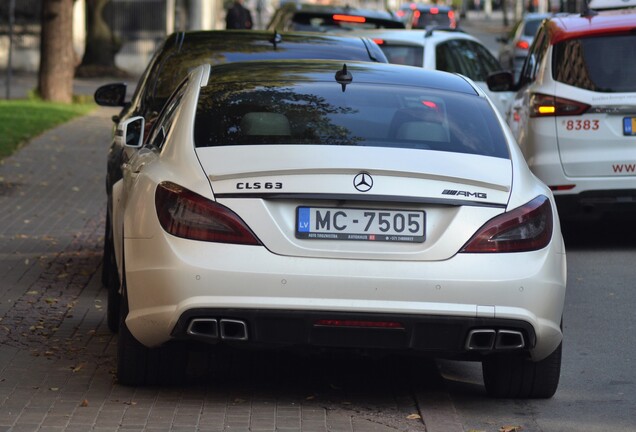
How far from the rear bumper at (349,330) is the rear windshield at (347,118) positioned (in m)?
0.80

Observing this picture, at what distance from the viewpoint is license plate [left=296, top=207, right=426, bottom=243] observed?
5.91m

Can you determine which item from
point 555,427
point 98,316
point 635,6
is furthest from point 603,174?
point 555,427

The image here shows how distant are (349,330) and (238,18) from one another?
18.6 meters

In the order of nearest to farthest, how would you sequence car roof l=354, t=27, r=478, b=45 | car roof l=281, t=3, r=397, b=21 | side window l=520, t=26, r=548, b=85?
1. side window l=520, t=26, r=548, b=85
2. car roof l=354, t=27, r=478, b=45
3. car roof l=281, t=3, r=397, b=21

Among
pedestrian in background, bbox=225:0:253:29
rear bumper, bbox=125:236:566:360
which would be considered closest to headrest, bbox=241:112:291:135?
rear bumper, bbox=125:236:566:360

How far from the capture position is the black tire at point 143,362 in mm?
6418

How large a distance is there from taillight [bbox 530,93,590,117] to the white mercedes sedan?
4.87 metres

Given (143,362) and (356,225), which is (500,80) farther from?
(356,225)

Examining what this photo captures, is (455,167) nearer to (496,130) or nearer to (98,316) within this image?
(496,130)

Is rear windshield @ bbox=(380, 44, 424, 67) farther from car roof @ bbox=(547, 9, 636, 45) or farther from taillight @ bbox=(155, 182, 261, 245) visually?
taillight @ bbox=(155, 182, 261, 245)

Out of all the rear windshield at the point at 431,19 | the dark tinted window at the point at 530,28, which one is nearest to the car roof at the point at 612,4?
the dark tinted window at the point at 530,28

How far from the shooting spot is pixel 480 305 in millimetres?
5918

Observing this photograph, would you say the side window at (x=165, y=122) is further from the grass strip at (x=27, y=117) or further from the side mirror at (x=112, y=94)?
the grass strip at (x=27, y=117)

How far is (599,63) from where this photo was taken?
11.2 meters
